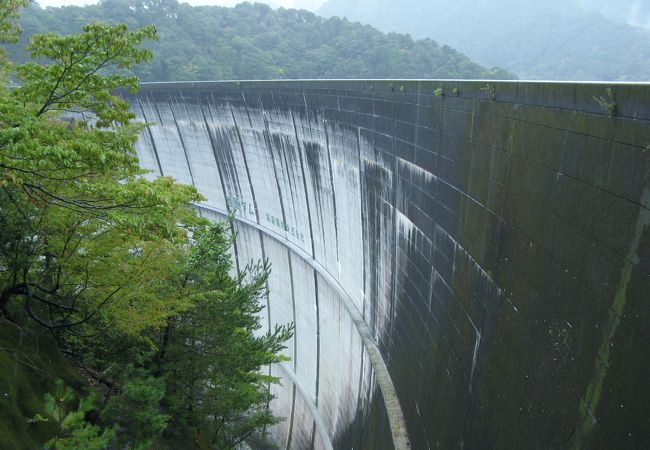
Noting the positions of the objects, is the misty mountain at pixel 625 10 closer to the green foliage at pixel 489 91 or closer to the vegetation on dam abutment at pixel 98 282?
the vegetation on dam abutment at pixel 98 282

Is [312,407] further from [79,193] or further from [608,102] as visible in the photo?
[608,102]

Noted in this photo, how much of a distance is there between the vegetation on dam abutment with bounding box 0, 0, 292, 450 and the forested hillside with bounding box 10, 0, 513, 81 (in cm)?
2515

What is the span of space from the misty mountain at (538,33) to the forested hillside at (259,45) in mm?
11546

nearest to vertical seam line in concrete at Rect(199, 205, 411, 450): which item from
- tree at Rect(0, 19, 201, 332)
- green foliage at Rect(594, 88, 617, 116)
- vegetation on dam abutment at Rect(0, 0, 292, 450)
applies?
vegetation on dam abutment at Rect(0, 0, 292, 450)

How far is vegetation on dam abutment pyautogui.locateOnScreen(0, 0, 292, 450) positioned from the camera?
6012 millimetres

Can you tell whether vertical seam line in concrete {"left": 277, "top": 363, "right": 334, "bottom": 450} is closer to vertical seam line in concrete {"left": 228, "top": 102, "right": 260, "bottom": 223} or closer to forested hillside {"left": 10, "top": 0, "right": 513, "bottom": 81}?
vertical seam line in concrete {"left": 228, "top": 102, "right": 260, "bottom": 223}

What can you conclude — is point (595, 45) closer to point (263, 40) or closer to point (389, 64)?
point (389, 64)

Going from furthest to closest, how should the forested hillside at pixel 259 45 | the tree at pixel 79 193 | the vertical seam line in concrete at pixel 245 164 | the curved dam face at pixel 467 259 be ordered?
the forested hillside at pixel 259 45 → the vertical seam line in concrete at pixel 245 164 → the tree at pixel 79 193 → the curved dam face at pixel 467 259

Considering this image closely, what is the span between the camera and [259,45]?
41.4 m

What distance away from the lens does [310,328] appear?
61.5 feet

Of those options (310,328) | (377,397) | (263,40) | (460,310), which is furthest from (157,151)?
(460,310)

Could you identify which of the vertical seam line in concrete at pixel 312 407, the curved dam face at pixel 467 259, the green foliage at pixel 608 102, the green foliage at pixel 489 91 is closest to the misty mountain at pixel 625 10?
the vertical seam line in concrete at pixel 312 407

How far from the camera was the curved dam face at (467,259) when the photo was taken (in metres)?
3.98

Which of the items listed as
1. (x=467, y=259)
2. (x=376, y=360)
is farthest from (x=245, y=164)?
(x=467, y=259)
